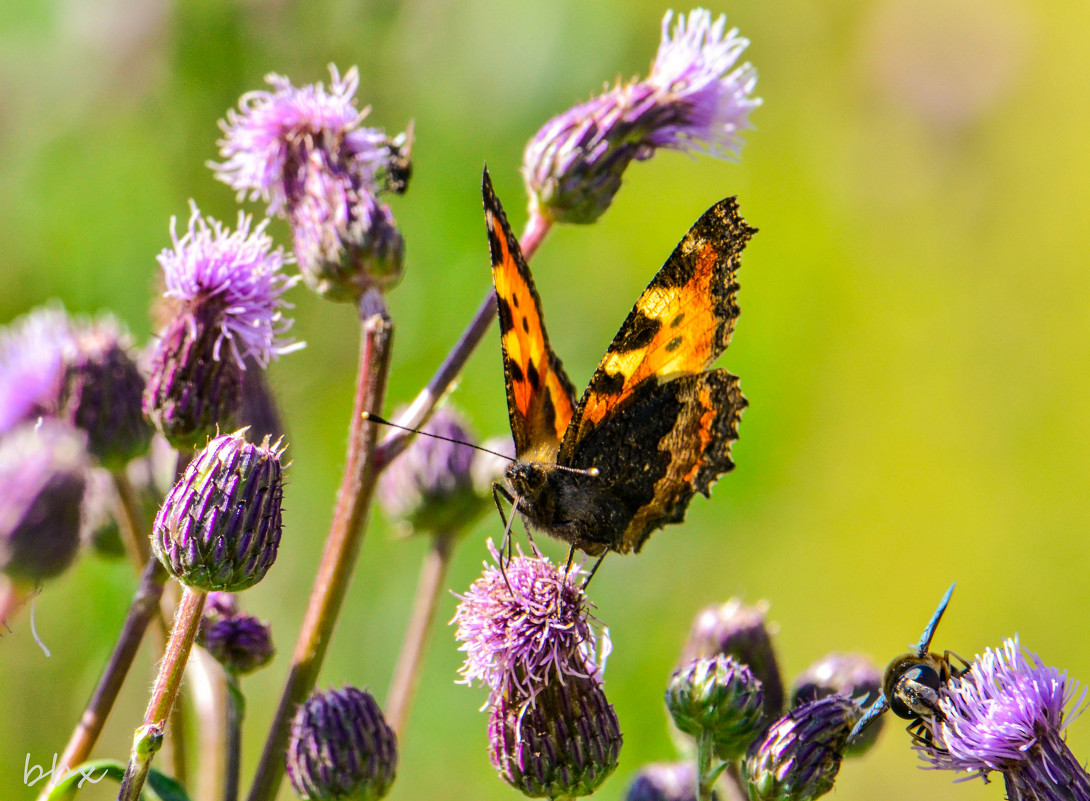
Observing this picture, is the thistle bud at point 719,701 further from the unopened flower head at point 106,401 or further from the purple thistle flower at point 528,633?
the unopened flower head at point 106,401

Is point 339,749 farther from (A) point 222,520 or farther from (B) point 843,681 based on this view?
(B) point 843,681

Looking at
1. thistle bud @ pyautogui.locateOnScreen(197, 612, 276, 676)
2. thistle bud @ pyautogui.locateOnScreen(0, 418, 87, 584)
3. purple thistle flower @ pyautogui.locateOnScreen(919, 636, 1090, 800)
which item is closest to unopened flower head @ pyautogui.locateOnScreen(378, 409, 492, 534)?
thistle bud @ pyautogui.locateOnScreen(197, 612, 276, 676)

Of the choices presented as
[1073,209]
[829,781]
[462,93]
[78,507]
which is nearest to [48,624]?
[78,507]

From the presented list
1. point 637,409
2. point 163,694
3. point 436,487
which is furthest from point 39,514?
point 637,409

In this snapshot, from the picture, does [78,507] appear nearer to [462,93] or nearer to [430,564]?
[430,564]

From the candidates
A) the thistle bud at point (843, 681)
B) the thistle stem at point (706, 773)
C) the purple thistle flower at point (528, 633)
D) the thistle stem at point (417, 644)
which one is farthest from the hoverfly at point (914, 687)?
the thistle stem at point (417, 644)
